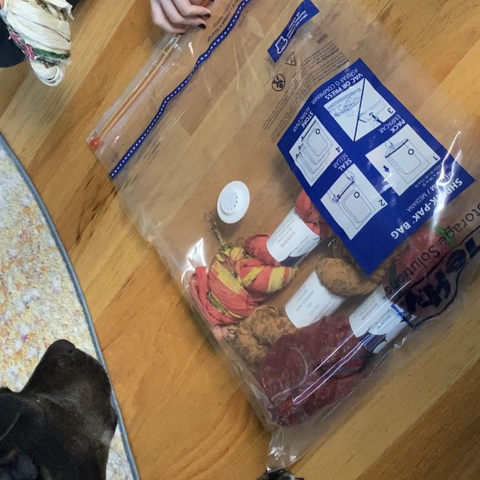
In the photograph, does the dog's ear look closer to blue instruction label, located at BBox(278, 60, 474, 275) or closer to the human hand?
blue instruction label, located at BBox(278, 60, 474, 275)

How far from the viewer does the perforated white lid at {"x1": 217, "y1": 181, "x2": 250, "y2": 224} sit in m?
0.79

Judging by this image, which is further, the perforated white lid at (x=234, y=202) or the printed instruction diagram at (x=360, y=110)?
the perforated white lid at (x=234, y=202)

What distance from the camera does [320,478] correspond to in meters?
0.79

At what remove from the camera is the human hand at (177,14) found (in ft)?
2.62

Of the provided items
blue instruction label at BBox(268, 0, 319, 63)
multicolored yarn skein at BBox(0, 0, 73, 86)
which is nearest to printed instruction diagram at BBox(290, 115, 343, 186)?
blue instruction label at BBox(268, 0, 319, 63)

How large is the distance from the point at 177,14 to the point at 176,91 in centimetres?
11

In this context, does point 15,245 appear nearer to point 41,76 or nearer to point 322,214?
point 41,76

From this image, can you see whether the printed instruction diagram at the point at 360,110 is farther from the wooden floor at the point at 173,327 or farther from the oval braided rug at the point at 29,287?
the oval braided rug at the point at 29,287

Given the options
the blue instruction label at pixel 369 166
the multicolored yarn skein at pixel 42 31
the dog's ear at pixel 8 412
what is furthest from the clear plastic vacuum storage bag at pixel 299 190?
the dog's ear at pixel 8 412

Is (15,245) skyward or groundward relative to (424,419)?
groundward

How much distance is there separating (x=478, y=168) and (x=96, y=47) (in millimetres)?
631

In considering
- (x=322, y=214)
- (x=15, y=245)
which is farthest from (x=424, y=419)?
(x=15, y=245)

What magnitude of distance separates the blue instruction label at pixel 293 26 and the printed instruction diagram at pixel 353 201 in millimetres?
217

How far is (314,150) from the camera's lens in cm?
72
